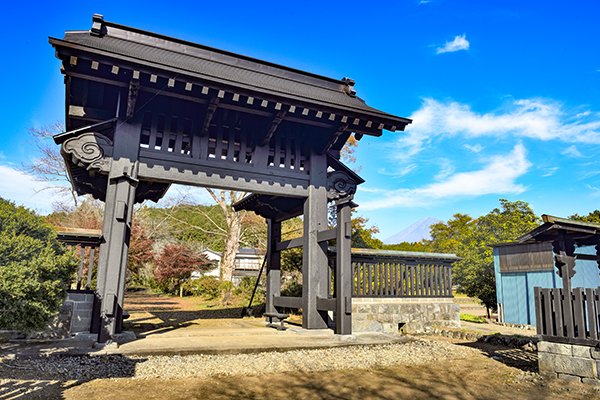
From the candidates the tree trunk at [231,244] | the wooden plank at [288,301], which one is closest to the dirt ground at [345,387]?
the wooden plank at [288,301]

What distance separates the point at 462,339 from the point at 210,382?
6935mm

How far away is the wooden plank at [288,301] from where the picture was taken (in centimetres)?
809

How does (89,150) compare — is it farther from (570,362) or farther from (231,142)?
(570,362)

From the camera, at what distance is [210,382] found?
426 cm

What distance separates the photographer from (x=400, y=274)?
942cm

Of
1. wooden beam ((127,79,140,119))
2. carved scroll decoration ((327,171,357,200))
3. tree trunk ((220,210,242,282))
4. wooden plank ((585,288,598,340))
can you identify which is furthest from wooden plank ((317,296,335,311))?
tree trunk ((220,210,242,282))

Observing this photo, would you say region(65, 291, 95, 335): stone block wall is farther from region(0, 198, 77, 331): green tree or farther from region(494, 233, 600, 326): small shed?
region(494, 233, 600, 326): small shed

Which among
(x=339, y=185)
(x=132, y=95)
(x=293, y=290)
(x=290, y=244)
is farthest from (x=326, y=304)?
(x=293, y=290)

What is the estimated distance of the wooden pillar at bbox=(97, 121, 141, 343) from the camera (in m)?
5.72

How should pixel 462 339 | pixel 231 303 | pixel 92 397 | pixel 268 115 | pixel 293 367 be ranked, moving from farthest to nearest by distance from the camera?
pixel 231 303 → pixel 462 339 → pixel 268 115 → pixel 293 367 → pixel 92 397

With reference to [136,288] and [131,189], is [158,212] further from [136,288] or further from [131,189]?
[131,189]

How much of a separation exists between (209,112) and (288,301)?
4.58m

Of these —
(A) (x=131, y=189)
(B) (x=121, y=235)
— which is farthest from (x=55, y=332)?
(A) (x=131, y=189)

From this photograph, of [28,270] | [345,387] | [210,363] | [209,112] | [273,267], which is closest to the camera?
[28,270]
